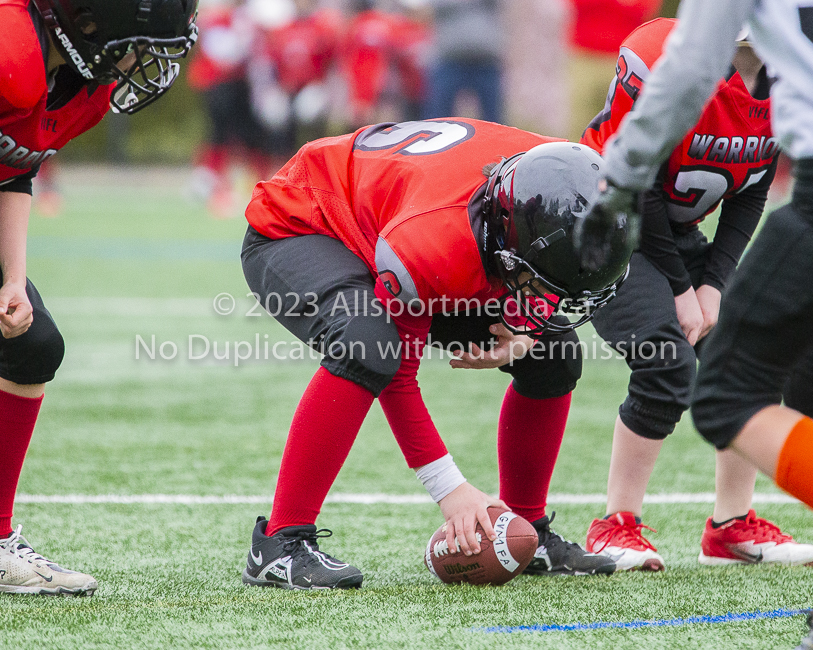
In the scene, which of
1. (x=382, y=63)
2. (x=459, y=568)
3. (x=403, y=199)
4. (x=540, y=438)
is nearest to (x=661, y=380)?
(x=540, y=438)

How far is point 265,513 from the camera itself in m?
3.28

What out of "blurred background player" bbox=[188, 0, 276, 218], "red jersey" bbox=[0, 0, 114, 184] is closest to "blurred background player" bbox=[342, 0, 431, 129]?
"blurred background player" bbox=[188, 0, 276, 218]

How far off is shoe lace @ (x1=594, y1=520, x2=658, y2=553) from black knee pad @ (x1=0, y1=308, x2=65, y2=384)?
140 cm

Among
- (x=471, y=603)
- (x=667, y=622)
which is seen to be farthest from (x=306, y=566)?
(x=667, y=622)

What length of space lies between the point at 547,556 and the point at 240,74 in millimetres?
12535

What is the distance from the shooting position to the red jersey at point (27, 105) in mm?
2137

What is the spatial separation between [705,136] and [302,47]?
42.3ft

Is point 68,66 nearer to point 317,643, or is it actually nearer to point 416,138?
point 416,138

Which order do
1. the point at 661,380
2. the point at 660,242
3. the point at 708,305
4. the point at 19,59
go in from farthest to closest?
the point at 708,305, the point at 660,242, the point at 661,380, the point at 19,59

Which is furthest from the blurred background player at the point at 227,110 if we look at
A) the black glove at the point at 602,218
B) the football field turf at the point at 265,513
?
the black glove at the point at 602,218

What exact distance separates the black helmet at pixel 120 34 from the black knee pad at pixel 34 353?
0.56 metres

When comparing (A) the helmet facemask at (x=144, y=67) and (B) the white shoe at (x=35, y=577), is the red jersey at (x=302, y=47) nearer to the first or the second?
(A) the helmet facemask at (x=144, y=67)

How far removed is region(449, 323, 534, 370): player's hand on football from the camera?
257 cm

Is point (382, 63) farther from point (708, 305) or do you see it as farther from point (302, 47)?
point (708, 305)
